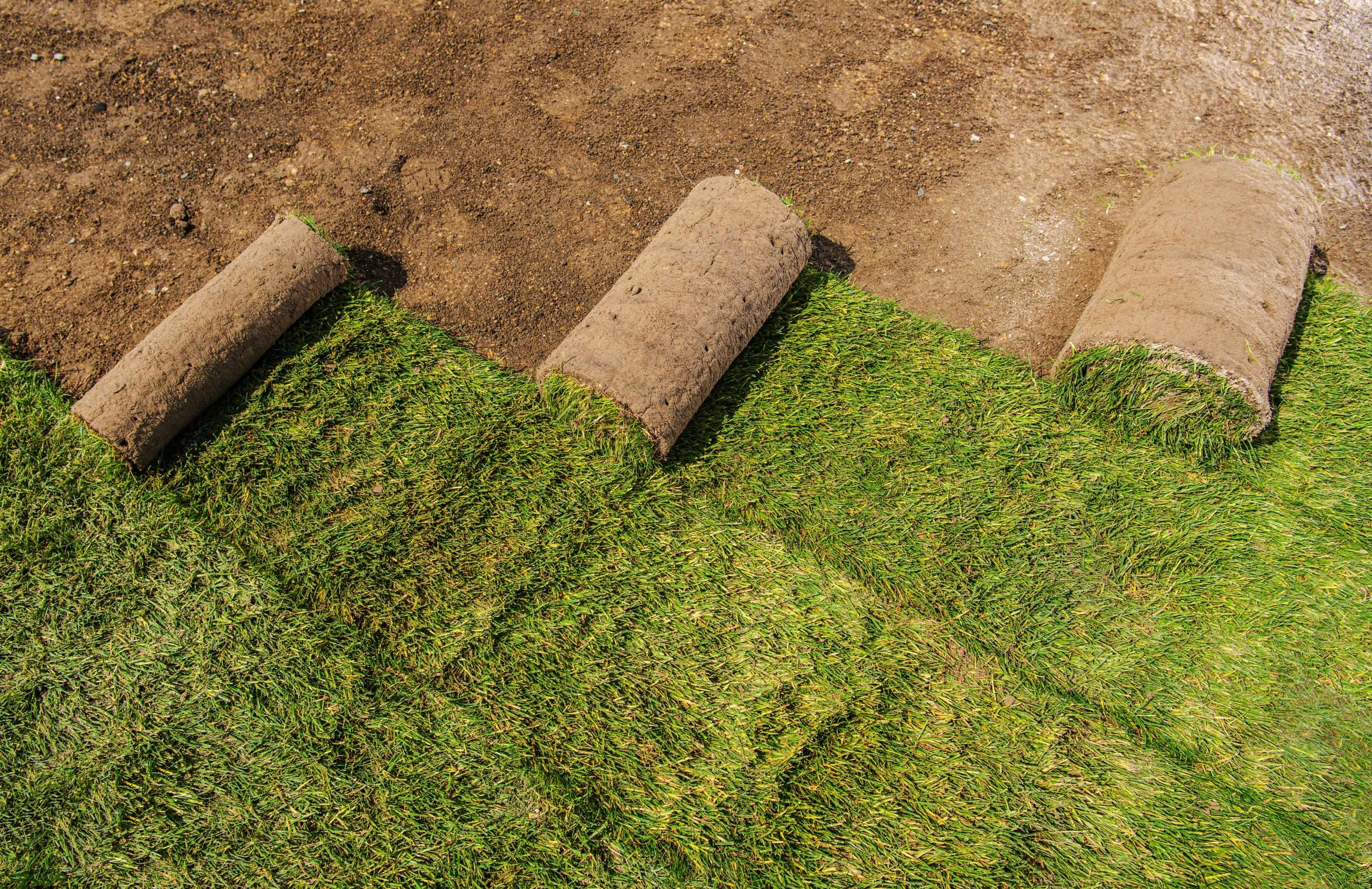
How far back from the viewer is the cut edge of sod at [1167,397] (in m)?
3.74

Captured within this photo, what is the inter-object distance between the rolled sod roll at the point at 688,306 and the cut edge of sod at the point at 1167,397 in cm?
150

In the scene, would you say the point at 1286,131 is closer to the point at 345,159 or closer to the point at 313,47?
the point at 345,159

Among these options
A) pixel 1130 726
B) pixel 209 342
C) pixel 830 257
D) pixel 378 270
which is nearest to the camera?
pixel 1130 726

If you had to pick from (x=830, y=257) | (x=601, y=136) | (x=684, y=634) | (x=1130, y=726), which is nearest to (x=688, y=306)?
(x=830, y=257)

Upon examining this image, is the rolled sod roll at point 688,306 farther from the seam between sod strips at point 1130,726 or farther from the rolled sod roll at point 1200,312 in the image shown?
the rolled sod roll at point 1200,312

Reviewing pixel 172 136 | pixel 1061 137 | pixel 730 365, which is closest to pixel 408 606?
pixel 730 365

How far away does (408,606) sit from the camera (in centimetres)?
349

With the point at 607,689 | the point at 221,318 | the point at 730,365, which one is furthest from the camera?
the point at 730,365

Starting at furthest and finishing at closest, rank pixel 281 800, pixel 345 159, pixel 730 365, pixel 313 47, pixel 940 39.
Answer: pixel 940 39
pixel 313 47
pixel 345 159
pixel 730 365
pixel 281 800

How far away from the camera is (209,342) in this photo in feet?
12.0

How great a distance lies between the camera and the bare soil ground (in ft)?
14.3

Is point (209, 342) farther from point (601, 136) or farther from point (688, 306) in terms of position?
point (601, 136)

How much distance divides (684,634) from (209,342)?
96.8 inches

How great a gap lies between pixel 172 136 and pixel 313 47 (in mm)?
991
